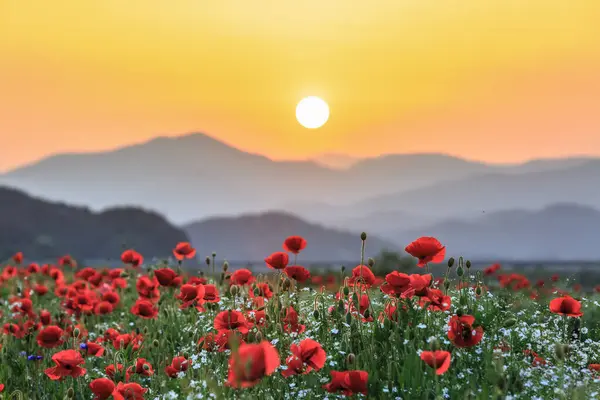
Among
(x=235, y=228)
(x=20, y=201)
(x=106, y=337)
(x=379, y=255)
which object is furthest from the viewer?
(x=235, y=228)

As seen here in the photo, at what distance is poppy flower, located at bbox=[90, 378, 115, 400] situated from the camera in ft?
16.6

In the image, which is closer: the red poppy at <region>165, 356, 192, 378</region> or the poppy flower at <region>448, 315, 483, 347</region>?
the poppy flower at <region>448, 315, 483, 347</region>

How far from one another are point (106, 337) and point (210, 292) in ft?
6.26

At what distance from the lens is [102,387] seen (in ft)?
16.7

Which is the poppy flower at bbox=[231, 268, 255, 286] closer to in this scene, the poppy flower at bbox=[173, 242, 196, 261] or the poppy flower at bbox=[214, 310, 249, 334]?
the poppy flower at bbox=[214, 310, 249, 334]

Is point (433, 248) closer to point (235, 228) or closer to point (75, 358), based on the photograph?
point (75, 358)

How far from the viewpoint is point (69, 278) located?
16094 millimetres

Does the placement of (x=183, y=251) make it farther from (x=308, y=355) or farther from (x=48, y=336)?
(x=308, y=355)

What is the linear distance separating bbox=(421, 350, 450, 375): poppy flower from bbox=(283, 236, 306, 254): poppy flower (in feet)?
7.19

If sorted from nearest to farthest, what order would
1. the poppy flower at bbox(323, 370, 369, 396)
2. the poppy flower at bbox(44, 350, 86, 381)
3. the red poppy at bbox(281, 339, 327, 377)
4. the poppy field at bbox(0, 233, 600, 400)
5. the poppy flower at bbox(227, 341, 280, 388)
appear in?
the poppy flower at bbox(227, 341, 280, 388)
the poppy flower at bbox(323, 370, 369, 396)
the red poppy at bbox(281, 339, 327, 377)
the poppy field at bbox(0, 233, 600, 400)
the poppy flower at bbox(44, 350, 86, 381)

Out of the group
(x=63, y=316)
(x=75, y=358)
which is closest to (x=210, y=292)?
(x=75, y=358)

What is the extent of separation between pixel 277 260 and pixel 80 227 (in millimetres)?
75503

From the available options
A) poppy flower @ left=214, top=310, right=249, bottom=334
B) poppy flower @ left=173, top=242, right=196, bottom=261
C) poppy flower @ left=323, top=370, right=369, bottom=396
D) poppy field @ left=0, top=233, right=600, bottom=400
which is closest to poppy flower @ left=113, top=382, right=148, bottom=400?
poppy field @ left=0, top=233, right=600, bottom=400

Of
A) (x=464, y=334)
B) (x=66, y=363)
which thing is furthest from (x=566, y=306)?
(x=66, y=363)
